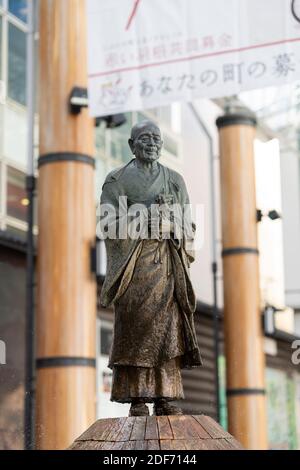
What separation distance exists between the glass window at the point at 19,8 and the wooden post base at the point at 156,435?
37.7ft

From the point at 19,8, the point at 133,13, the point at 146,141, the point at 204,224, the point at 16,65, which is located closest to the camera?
→ the point at 146,141

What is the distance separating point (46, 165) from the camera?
13.2m

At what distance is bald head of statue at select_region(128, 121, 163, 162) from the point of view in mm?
7160

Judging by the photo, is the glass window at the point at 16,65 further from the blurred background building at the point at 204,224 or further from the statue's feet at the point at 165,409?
the statue's feet at the point at 165,409

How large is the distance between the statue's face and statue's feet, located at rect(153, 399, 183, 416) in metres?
1.79

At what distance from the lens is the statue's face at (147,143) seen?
7160 millimetres

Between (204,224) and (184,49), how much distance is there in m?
8.30

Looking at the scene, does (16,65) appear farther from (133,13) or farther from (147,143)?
(147,143)

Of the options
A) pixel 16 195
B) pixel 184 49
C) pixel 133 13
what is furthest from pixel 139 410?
pixel 16 195

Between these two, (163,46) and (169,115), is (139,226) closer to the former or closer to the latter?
(163,46)

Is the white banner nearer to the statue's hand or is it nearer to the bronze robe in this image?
the statue's hand

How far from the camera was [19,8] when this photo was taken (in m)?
16.9

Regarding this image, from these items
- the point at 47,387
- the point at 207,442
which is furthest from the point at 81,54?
the point at 207,442

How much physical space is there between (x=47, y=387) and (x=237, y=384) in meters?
5.16
